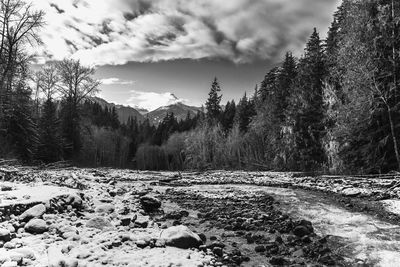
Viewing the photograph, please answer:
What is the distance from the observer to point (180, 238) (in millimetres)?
6871

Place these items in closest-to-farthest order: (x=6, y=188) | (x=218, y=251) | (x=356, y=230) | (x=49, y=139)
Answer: (x=218, y=251) → (x=356, y=230) → (x=6, y=188) → (x=49, y=139)

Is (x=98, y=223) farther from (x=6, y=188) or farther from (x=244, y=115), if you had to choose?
(x=244, y=115)

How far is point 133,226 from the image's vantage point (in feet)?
27.1

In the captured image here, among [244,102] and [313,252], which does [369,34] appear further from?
[244,102]

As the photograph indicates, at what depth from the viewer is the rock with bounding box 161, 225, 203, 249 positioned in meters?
6.79

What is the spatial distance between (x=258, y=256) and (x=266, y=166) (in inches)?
1514

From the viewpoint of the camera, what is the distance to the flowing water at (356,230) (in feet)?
21.2

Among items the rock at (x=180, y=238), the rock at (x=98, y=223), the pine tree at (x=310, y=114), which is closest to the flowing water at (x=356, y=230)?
the rock at (x=180, y=238)

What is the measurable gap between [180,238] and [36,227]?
10.5ft

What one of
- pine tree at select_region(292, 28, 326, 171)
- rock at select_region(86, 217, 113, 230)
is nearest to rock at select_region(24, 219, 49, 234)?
rock at select_region(86, 217, 113, 230)

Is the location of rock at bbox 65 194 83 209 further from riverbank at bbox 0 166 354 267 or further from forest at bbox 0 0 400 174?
forest at bbox 0 0 400 174

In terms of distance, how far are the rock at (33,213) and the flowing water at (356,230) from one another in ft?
23.7

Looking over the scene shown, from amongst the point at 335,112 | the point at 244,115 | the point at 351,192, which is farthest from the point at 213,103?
the point at 351,192

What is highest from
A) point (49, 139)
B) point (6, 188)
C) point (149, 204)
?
point (49, 139)
